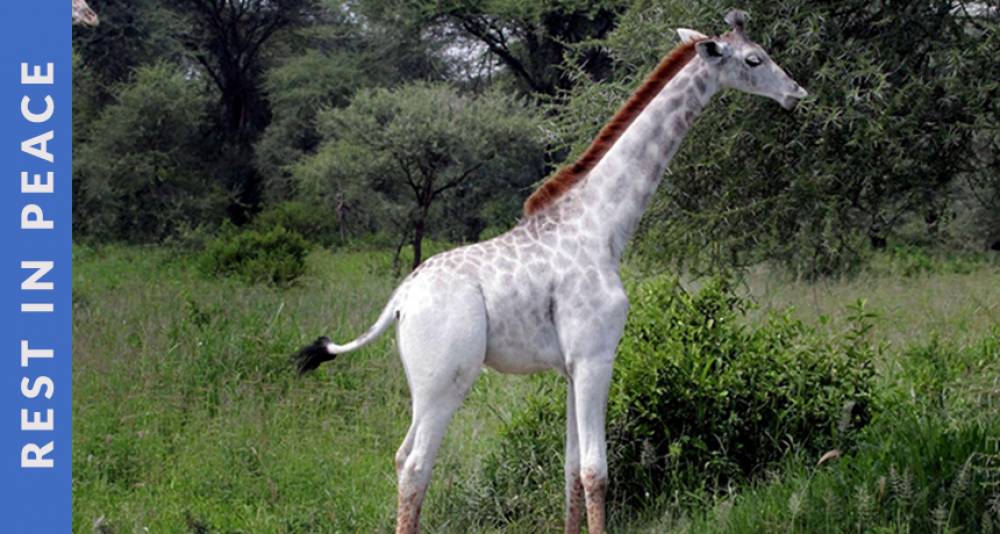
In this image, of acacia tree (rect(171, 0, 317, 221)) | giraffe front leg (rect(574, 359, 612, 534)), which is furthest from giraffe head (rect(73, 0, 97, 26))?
acacia tree (rect(171, 0, 317, 221))

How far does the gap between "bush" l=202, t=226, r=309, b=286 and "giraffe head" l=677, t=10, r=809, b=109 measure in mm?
9728

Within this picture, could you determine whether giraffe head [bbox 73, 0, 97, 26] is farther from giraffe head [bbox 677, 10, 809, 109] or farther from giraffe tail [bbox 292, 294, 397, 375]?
giraffe head [bbox 677, 10, 809, 109]

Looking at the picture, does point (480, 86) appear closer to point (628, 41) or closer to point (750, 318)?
point (750, 318)

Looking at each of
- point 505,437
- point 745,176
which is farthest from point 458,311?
point 745,176

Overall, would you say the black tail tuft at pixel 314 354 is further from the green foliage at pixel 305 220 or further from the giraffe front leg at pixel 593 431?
the green foliage at pixel 305 220

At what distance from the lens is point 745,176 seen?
580 centimetres

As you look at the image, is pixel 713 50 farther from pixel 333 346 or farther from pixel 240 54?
pixel 240 54

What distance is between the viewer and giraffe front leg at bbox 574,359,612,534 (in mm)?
3922

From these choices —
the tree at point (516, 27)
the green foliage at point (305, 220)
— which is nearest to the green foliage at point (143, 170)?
the green foliage at point (305, 220)

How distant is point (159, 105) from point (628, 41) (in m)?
14.6

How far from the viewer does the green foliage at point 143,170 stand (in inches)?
744

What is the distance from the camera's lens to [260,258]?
45.8 feet

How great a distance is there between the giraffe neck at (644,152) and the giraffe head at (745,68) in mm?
57

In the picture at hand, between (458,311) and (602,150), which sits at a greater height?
(602,150)
